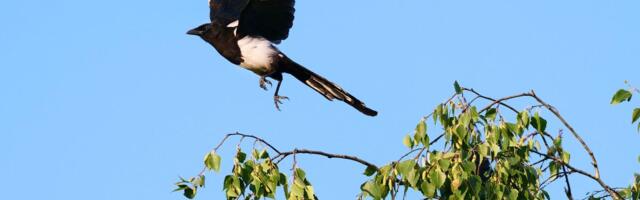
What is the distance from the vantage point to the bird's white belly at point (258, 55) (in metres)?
7.64

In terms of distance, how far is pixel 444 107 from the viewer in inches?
199

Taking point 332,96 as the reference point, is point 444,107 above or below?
below

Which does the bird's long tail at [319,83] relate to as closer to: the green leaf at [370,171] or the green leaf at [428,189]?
the green leaf at [370,171]

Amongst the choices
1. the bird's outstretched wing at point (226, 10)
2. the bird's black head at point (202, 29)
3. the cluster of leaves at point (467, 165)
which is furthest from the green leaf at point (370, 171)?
the bird's black head at point (202, 29)

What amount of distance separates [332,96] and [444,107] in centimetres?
261

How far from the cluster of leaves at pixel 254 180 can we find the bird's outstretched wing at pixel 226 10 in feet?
9.97

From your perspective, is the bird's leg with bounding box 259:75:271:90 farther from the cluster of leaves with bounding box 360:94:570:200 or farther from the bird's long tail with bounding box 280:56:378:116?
the cluster of leaves with bounding box 360:94:570:200

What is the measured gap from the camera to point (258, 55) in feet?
25.0

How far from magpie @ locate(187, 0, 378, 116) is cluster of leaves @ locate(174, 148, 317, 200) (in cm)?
270

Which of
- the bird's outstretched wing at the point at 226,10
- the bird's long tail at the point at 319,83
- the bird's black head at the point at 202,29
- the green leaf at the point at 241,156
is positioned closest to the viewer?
the green leaf at the point at 241,156

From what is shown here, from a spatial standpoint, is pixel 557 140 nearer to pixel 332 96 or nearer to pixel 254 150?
pixel 254 150

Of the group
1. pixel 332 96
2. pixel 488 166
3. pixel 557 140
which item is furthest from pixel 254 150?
pixel 332 96

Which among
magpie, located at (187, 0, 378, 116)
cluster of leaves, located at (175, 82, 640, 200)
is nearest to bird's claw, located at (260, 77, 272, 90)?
magpie, located at (187, 0, 378, 116)

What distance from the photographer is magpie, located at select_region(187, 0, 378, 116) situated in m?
7.63
